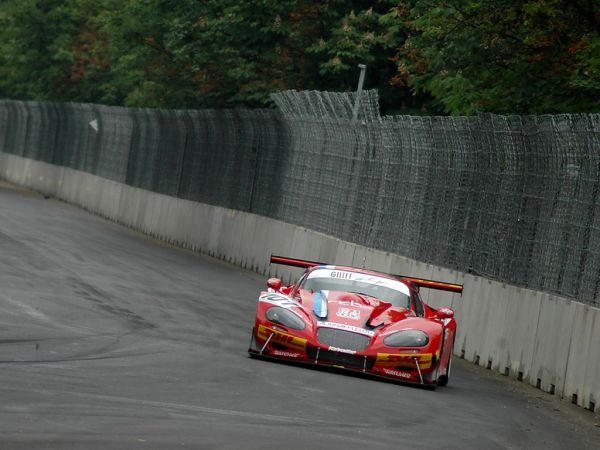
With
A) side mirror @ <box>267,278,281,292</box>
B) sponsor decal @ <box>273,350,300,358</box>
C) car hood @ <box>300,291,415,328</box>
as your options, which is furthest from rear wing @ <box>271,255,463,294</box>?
sponsor decal @ <box>273,350,300,358</box>

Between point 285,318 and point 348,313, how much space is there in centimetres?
63

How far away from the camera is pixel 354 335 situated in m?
15.1

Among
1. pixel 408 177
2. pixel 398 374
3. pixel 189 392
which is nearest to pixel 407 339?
pixel 398 374

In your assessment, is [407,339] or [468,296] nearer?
[407,339]

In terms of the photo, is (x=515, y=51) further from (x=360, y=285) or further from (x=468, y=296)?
(x=360, y=285)

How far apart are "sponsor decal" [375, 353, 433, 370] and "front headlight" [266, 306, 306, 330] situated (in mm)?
832

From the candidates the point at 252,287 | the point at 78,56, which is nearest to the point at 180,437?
the point at 252,287

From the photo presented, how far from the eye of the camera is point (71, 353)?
534 inches

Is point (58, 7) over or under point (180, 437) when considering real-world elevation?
over

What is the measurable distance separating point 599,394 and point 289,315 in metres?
3.04

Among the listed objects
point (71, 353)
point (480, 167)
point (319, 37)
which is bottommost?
point (71, 353)

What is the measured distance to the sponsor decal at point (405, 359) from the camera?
14969 millimetres

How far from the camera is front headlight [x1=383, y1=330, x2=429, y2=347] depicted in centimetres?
1506

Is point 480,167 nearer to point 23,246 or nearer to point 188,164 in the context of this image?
point 23,246
